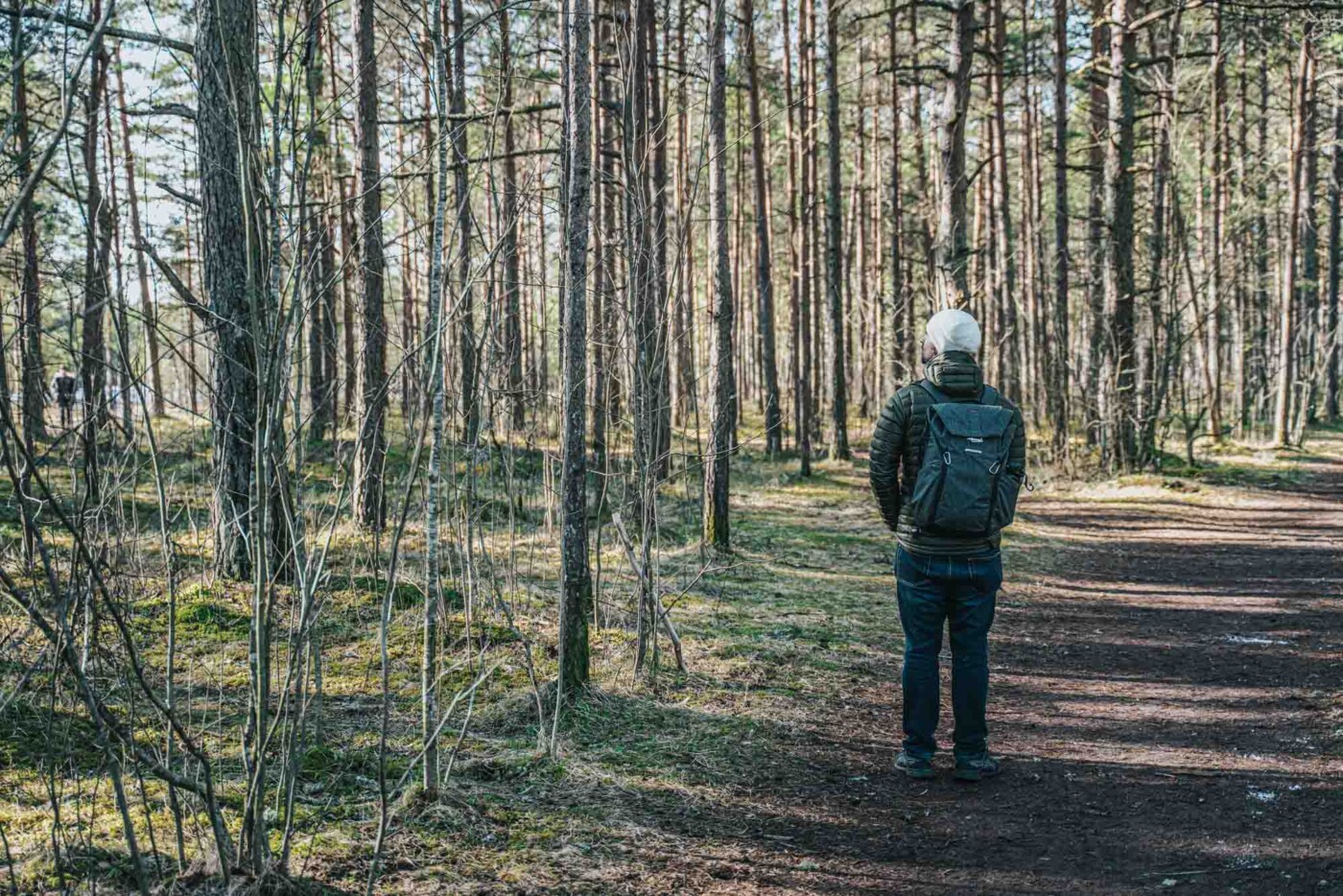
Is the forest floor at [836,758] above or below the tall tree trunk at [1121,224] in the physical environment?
below

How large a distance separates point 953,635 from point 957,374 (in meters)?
1.15

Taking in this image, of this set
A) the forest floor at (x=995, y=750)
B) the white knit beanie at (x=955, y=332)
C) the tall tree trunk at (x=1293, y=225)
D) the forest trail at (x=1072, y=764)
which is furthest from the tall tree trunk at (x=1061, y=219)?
the white knit beanie at (x=955, y=332)

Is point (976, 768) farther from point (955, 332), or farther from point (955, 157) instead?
point (955, 157)

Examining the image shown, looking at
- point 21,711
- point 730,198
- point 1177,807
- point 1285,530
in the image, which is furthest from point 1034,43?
point 21,711

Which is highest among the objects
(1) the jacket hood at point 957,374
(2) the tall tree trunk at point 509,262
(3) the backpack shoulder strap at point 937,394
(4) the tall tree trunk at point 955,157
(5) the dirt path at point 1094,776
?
(4) the tall tree trunk at point 955,157

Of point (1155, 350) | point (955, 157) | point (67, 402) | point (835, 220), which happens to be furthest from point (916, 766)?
point (835, 220)

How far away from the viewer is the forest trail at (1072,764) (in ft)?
11.1

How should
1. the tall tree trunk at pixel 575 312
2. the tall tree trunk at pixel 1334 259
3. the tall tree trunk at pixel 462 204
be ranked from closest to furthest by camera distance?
the tall tree trunk at pixel 462 204
the tall tree trunk at pixel 575 312
the tall tree trunk at pixel 1334 259

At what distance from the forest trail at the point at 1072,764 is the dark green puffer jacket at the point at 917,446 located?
1059 mm

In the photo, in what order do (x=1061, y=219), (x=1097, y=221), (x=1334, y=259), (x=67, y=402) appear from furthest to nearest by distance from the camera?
(x=1334, y=259) < (x=1061, y=219) < (x=1097, y=221) < (x=67, y=402)

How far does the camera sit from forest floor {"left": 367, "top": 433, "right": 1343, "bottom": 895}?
11.0ft

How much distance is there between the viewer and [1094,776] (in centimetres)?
427

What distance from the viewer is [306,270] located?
2.64 m

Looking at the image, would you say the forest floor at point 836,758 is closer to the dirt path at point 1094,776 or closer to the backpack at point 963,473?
the dirt path at point 1094,776
